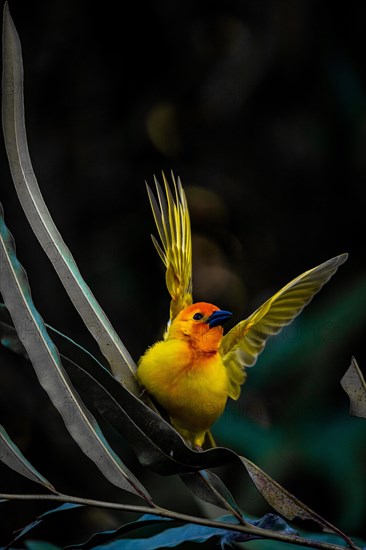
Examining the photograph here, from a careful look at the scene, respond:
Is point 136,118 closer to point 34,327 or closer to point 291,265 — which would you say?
point 291,265

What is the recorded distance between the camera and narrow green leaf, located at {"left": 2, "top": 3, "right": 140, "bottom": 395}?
462mm

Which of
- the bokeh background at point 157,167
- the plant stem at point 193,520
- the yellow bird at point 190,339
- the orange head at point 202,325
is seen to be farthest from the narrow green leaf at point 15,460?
the bokeh background at point 157,167

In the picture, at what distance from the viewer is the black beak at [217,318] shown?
2.17 feet

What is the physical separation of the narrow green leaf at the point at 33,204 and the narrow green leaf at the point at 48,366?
0.03m

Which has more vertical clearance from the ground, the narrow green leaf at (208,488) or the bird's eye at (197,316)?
the bird's eye at (197,316)

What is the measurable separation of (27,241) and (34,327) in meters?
1.20

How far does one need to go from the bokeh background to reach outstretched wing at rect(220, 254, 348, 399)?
72 cm

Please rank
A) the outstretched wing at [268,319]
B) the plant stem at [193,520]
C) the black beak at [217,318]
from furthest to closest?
1. the black beak at [217,318]
2. the outstretched wing at [268,319]
3. the plant stem at [193,520]

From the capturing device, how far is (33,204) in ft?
1.59

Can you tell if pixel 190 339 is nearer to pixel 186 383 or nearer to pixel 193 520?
pixel 186 383

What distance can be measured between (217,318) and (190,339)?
31 millimetres

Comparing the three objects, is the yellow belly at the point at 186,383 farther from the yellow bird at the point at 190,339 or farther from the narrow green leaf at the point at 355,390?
the narrow green leaf at the point at 355,390

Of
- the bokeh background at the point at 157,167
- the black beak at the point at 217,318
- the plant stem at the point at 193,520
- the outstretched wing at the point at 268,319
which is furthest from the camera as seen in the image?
the bokeh background at the point at 157,167

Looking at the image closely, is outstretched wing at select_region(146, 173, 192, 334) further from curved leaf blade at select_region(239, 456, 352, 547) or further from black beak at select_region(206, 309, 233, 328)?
curved leaf blade at select_region(239, 456, 352, 547)
